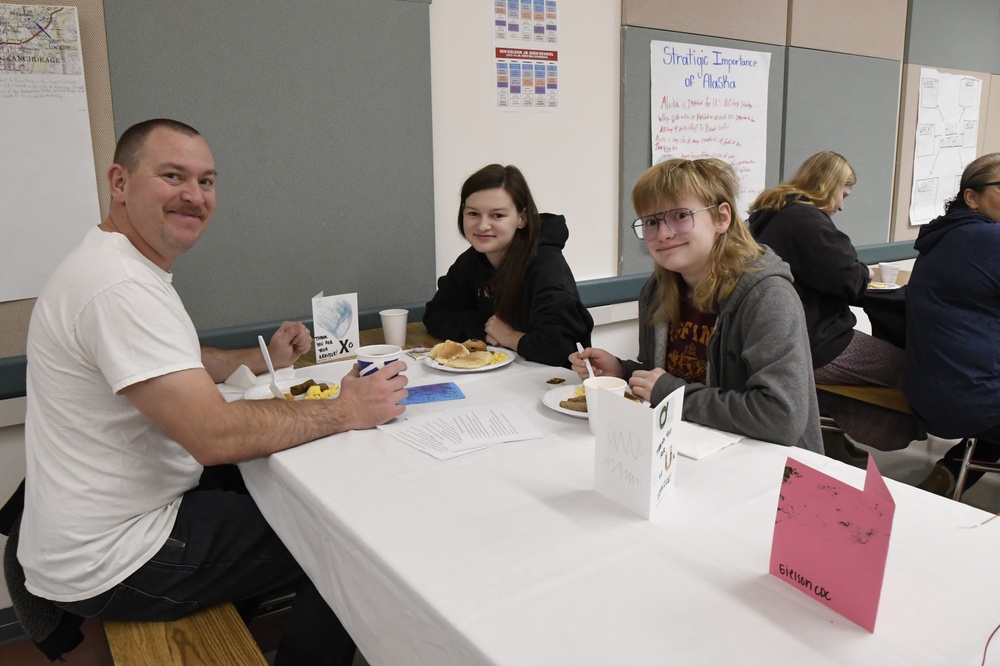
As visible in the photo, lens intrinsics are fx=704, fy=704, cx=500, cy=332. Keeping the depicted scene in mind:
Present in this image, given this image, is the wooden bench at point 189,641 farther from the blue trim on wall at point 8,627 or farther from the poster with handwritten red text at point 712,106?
the poster with handwritten red text at point 712,106

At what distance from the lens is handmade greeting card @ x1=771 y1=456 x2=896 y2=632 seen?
74cm

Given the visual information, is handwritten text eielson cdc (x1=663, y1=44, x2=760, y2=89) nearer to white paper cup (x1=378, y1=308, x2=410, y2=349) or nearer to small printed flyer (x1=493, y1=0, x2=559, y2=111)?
small printed flyer (x1=493, y1=0, x2=559, y2=111)

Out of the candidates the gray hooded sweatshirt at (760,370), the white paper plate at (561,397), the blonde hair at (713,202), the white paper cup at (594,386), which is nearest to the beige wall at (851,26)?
the blonde hair at (713,202)

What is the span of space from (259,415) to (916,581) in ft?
3.52

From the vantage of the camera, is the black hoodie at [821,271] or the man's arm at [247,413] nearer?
the man's arm at [247,413]

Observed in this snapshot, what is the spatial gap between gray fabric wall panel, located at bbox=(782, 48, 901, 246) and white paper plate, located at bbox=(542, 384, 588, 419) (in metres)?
2.82

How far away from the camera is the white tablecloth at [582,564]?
0.75 m

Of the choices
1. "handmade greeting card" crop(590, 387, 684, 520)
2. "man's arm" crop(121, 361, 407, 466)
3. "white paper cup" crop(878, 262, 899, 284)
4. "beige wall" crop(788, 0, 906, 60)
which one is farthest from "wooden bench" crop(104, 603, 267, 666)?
"beige wall" crop(788, 0, 906, 60)

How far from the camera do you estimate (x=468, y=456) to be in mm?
1269

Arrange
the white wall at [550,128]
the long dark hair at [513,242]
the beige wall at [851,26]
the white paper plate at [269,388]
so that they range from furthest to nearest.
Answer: the beige wall at [851,26] < the white wall at [550,128] < the long dark hair at [513,242] < the white paper plate at [269,388]

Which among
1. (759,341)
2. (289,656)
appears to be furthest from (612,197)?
(289,656)

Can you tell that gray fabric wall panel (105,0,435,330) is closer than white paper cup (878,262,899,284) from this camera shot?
Yes

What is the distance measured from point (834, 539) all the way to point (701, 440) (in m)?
0.50

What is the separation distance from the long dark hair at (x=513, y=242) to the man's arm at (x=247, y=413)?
0.77 meters
